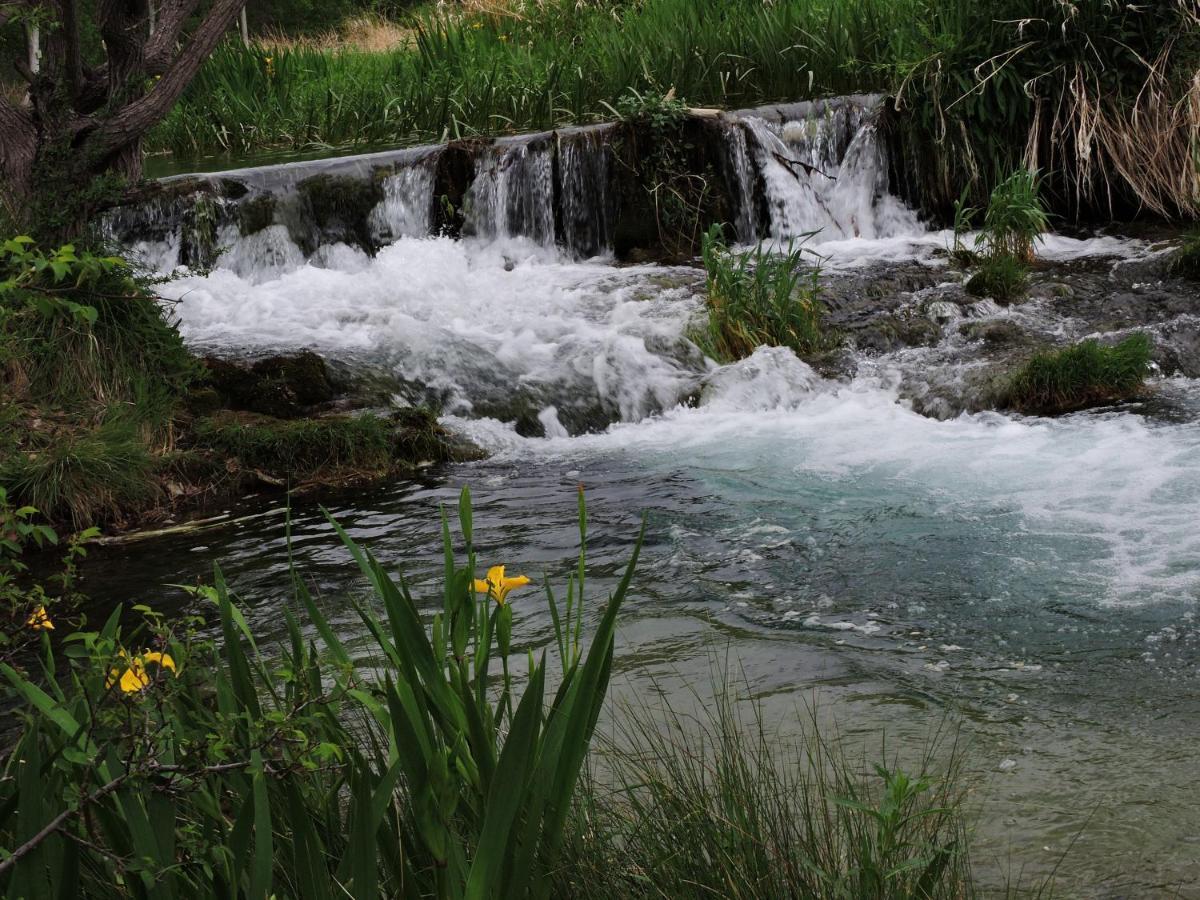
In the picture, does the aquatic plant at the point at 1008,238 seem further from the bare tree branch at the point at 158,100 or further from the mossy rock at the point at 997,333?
the bare tree branch at the point at 158,100

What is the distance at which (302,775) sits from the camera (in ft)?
6.33

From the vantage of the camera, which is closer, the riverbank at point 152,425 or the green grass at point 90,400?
the green grass at point 90,400

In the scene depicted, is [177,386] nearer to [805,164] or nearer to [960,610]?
[960,610]

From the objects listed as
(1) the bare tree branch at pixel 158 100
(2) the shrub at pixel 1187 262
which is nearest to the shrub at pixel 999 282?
(2) the shrub at pixel 1187 262

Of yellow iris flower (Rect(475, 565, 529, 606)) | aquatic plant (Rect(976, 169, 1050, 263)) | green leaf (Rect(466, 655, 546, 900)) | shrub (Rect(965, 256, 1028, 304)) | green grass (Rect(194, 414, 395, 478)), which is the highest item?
aquatic plant (Rect(976, 169, 1050, 263))

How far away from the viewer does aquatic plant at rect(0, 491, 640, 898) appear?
1.70 m

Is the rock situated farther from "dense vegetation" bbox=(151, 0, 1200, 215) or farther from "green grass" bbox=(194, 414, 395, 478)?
"green grass" bbox=(194, 414, 395, 478)

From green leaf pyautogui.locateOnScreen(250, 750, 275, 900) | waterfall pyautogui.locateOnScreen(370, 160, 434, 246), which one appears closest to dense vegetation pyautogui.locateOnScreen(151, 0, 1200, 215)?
waterfall pyautogui.locateOnScreen(370, 160, 434, 246)

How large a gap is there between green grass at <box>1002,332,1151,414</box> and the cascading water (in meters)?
0.27

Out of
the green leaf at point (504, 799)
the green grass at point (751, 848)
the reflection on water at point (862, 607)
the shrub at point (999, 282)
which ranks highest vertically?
the shrub at point (999, 282)

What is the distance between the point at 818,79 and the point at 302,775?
38.3 feet

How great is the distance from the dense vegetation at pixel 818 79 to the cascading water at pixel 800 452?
0.77 m

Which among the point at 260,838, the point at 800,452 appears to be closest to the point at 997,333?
the point at 800,452

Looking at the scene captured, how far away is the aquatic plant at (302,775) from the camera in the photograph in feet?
5.59
